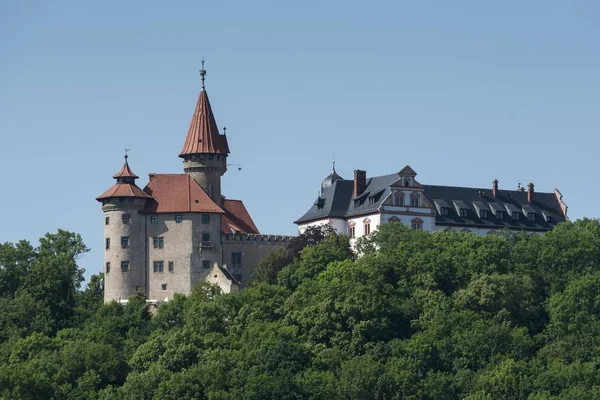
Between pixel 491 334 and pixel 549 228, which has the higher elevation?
pixel 549 228

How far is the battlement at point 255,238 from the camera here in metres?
139

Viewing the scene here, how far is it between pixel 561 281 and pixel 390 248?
11385 mm

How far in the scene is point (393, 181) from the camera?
141 metres

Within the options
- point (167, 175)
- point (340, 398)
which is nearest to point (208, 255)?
point (167, 175)

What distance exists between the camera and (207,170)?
142000 millimetres

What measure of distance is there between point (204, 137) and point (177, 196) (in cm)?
578

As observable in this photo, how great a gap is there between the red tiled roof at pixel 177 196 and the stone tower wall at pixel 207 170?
0.95 m

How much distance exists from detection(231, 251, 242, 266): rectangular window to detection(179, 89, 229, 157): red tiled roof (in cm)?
752

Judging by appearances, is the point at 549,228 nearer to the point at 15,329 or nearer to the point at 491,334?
the point at 491,334

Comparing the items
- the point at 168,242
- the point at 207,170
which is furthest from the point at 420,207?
the point at 168,242

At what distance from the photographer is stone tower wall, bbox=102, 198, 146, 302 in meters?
138

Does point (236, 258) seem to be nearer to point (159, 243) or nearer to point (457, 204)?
point (159, 243)

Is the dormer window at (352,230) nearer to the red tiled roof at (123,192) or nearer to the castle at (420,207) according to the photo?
the castle at (420,207)

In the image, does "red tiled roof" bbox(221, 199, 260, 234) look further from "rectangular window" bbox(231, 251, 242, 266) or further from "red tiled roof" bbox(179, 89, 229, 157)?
"red tiled roof" bbox(179, 89, 229, 157)
